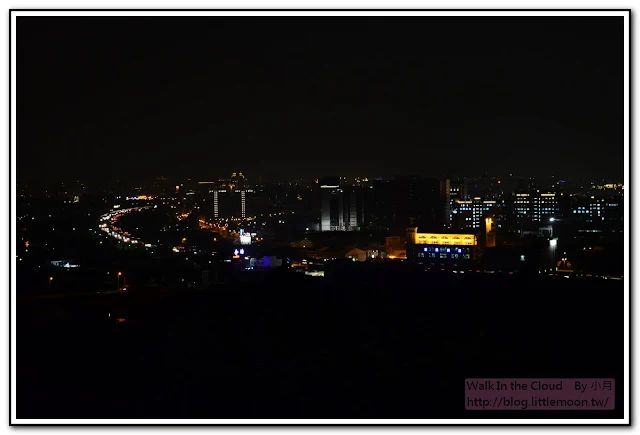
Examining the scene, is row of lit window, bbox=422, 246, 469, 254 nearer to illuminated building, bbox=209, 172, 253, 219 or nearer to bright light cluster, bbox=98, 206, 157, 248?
bright light cluster, bbox=98, 206, 157, 248

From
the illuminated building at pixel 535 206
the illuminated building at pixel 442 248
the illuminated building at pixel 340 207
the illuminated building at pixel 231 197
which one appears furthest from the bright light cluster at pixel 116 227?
the illuminated building at pixel 535 206

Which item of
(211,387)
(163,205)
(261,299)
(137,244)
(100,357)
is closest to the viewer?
(211,387)

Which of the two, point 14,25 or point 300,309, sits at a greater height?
point 14,25

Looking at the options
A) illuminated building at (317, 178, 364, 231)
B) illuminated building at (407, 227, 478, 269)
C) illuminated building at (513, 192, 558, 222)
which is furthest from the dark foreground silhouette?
illuminated building at (317, 178, 364, 231)

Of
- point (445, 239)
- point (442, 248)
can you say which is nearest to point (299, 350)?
point (442, 248)

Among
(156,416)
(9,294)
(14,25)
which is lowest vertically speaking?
(156,416)

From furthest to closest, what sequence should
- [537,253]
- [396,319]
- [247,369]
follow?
[537,253], [396,319], [247,369]
